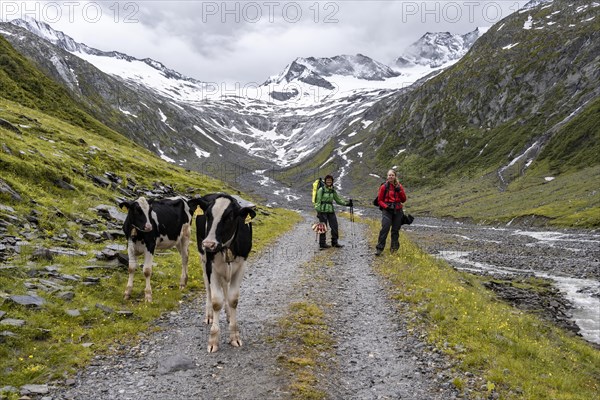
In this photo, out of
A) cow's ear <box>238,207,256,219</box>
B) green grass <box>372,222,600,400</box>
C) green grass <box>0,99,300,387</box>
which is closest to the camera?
green grass <box>372,222,600,400</box>

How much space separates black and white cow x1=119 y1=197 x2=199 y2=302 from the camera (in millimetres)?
14375

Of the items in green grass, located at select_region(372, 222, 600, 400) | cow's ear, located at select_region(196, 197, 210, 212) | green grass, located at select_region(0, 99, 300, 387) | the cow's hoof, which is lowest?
green grass, located at select_region(372, 222, 600, 400)

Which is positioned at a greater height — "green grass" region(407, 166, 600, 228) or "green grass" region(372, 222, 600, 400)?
"green grass" region(407, 166, 600, 228)

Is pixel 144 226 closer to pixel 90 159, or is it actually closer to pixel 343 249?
pixel 343 249

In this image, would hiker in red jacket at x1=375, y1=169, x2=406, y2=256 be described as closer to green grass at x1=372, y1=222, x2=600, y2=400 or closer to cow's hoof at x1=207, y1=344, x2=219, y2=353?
green grass at x1=372, y1=222, x2=600, y2=400

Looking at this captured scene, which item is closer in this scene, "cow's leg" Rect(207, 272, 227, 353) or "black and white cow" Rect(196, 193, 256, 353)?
"black and white cow" Rect(196, 193, 256, 353)

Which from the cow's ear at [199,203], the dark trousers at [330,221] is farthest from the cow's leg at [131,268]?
the dark trousers at [330,221]

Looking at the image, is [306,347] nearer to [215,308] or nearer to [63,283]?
[215,308]

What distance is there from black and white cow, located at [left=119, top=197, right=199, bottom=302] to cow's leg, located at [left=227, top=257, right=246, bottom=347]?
11.1 ft

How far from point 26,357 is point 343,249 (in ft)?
65.7

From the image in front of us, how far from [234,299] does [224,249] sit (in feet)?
4.66

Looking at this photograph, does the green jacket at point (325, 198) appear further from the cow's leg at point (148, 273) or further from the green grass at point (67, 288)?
the cow's leg at point (148, 273)

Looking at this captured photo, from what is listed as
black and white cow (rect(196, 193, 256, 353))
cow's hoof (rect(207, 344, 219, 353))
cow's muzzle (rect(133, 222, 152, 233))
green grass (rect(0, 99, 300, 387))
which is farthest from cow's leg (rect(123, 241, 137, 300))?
cow's hoof (rect(207, 344, 219, 353))

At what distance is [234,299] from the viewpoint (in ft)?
35.2
